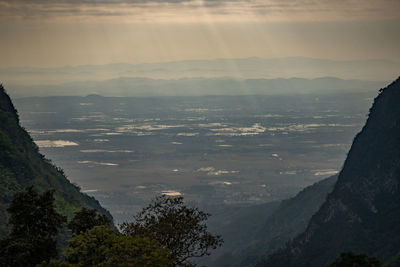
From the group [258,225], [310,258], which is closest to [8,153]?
[310,258]

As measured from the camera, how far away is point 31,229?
4675cm

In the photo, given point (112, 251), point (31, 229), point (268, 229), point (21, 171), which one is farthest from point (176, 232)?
point (268, 229)

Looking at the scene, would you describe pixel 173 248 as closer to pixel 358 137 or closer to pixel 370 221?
pixel 370 221

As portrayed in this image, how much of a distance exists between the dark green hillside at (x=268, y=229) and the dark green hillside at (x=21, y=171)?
134 feet

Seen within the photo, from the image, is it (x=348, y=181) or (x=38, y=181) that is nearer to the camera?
(x=38, y=181)

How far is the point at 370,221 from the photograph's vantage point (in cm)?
11900

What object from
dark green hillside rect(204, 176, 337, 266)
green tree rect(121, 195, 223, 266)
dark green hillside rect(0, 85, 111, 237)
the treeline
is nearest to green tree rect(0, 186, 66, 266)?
the treeline

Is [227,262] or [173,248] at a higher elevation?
[173,248]

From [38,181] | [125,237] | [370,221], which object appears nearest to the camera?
[125,237]

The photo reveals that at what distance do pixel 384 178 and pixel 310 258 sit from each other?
1954 centimetres

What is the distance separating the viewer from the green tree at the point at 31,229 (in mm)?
44531

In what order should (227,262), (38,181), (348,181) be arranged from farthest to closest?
(227,262), (348,181), (38,181)

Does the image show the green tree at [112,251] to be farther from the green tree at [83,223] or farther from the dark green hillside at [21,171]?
the dark green hillside at [21,171]

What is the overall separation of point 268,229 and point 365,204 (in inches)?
2277
